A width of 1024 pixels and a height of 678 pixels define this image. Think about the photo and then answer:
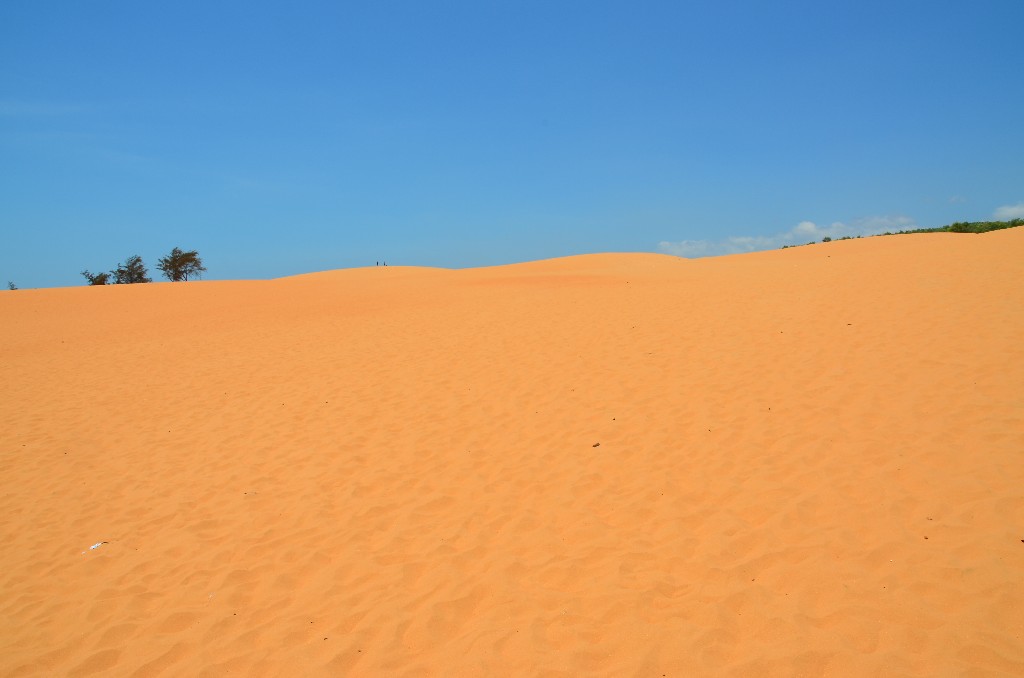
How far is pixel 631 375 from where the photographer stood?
9.48 meters

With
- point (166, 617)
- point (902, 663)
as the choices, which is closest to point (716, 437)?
point (902, 663)

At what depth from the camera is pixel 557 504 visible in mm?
5762

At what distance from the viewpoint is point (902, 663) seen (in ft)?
10.7

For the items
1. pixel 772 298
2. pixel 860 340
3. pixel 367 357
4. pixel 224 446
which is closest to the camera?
pixel 224 446

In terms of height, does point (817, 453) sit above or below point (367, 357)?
below

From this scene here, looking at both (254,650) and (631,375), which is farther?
(631,375)

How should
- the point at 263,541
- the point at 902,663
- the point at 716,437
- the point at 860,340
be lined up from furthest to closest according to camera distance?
1. the point at 860,340
2. the point at 716,437
3. the point at 263,541
4. the point at 902,663

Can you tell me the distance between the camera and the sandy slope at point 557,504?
381 cm

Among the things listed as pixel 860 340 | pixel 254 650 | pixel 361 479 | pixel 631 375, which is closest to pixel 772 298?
pixel 860 340

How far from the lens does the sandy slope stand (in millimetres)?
3809

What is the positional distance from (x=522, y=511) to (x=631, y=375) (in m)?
4.44

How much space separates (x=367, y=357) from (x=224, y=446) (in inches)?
191

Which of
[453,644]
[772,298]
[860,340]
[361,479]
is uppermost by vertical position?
[772,298]

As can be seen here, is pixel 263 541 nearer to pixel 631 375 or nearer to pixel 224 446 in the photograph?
pixel 224 446
